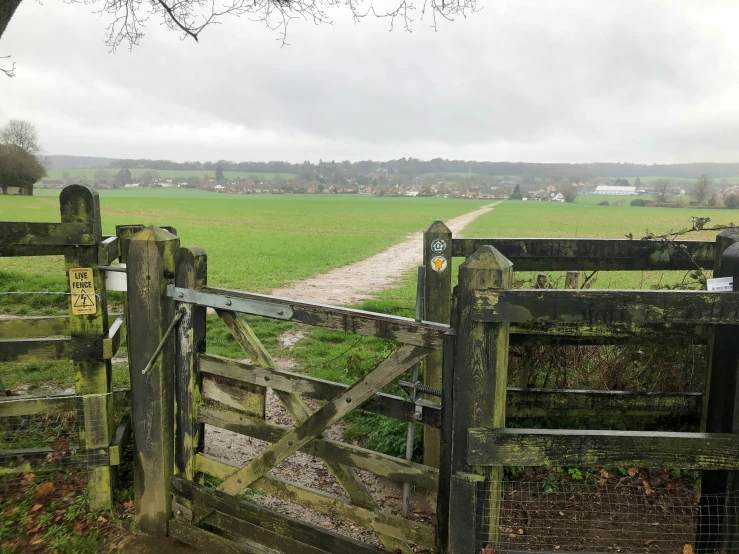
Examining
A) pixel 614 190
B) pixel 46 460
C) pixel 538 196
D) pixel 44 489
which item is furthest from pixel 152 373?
pixel 614 190

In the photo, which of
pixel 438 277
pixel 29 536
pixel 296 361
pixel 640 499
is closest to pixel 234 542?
pixel 29 536

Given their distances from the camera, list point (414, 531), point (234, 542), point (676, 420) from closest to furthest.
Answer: point (414, 531)
point (234, 542)
point (676, 420)

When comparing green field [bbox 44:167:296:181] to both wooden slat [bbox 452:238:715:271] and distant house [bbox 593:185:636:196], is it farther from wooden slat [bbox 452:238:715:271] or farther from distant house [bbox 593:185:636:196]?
wooden slat [bbox 452:238:715:271]

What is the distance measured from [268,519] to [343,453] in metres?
0.67

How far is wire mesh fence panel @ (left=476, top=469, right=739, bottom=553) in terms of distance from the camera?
3639 mm

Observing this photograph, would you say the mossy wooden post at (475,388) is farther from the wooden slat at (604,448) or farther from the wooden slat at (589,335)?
the wooden slat at (589,335)

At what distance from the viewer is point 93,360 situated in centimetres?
387

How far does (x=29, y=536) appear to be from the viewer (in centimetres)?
368

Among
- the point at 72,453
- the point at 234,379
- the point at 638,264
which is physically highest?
the point at 638,264

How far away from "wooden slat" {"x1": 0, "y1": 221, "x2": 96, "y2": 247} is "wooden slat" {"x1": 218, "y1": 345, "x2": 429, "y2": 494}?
189 cm

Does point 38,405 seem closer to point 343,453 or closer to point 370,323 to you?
point 343,453

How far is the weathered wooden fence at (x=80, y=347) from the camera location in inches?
145

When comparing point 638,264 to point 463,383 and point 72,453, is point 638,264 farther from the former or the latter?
point 72,453

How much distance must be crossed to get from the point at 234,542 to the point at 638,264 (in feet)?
11.5
